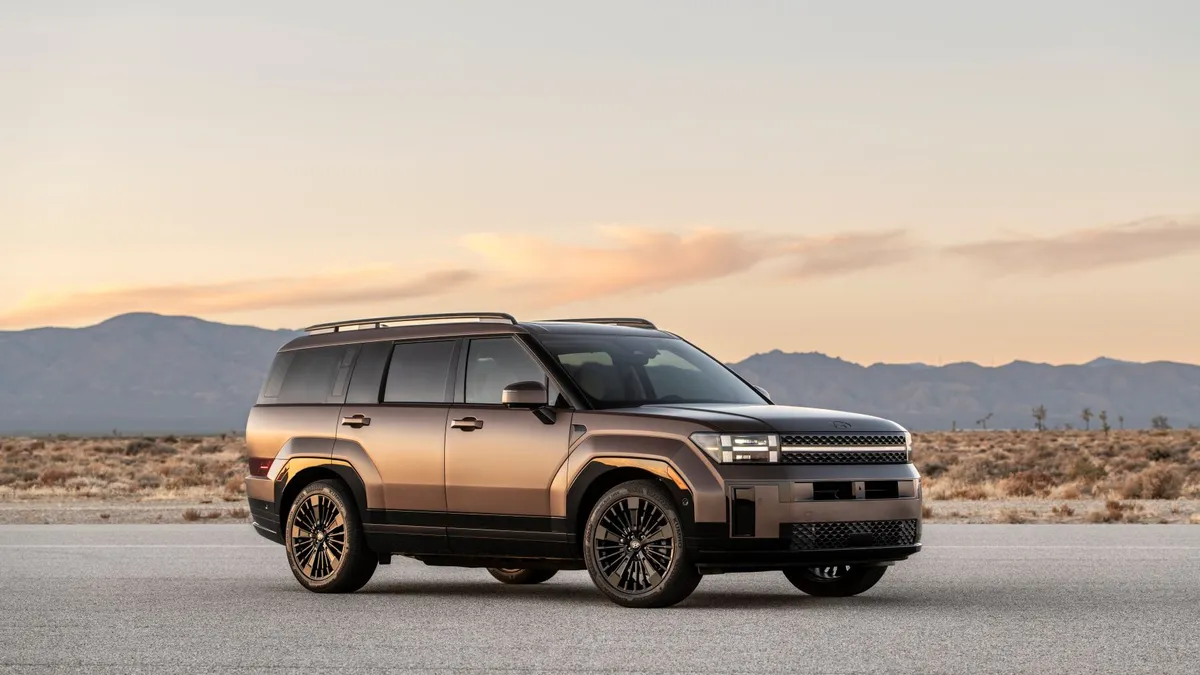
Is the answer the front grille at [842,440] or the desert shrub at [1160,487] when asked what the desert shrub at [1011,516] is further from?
the front grille at [842,440]

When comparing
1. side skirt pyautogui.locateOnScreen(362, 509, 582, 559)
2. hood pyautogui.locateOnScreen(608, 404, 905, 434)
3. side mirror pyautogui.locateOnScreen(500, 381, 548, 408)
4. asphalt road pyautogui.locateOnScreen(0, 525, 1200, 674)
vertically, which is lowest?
asphalt road pyautogui.locateOnScreen(0, 525, 1200, 674)

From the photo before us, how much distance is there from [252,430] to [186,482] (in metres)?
34.9

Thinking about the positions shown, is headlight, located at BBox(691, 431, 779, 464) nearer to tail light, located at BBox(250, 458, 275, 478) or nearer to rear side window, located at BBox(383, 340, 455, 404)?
rear side window, located at BBox(383, 340, 455, 404)

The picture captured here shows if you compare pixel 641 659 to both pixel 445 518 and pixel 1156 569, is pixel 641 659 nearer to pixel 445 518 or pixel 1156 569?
pixel 445 518

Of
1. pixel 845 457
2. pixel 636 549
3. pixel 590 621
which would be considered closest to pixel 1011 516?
pixel 845 457

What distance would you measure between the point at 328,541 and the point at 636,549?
10.6 feet

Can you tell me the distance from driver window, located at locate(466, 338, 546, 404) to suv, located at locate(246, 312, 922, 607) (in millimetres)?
18

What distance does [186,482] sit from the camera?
49.1 meters

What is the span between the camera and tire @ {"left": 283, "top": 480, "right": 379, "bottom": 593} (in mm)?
14281

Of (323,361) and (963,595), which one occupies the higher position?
(323,361)

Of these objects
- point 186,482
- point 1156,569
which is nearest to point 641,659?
point 1156,569

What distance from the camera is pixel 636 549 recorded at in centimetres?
1255

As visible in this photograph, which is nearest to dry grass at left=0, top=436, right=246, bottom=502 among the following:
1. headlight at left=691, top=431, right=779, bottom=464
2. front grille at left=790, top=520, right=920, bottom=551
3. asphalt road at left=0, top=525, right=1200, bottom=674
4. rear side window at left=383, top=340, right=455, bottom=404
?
asphalt road at left=0, top=525, right=1200, bottom=674

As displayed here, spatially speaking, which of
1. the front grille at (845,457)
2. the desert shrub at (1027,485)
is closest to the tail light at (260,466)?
the front grille at (845,457)
